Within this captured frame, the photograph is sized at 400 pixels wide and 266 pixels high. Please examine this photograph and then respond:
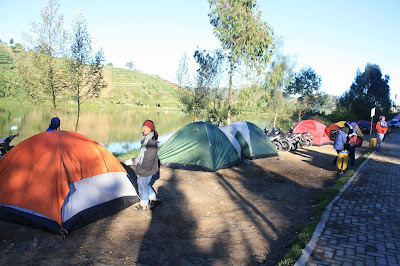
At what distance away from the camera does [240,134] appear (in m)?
11.2

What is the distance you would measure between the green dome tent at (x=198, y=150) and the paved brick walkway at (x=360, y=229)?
149 inches

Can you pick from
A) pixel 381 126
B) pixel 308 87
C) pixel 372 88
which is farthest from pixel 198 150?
pixel 372 88

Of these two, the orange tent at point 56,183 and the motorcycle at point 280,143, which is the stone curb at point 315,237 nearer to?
the orange tent at point 56,183

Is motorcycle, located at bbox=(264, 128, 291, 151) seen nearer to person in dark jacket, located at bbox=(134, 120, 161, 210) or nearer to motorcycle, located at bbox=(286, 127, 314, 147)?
motorcycle, located at bbox=(286, 127, 314, 147)

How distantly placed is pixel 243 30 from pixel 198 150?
23.6 ft

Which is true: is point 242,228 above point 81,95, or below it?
below

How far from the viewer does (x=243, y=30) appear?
13.2 m

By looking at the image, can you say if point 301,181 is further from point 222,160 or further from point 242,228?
point 242,228

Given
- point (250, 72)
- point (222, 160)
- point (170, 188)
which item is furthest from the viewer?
point (250, 72)

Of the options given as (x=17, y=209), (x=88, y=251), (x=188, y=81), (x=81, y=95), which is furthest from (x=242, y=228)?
(x=188, y=81)

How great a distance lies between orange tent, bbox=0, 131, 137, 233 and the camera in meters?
4.35

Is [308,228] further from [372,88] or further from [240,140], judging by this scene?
[372,88]

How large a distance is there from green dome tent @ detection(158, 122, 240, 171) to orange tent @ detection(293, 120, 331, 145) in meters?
9.07

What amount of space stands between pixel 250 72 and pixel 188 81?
174 inches
